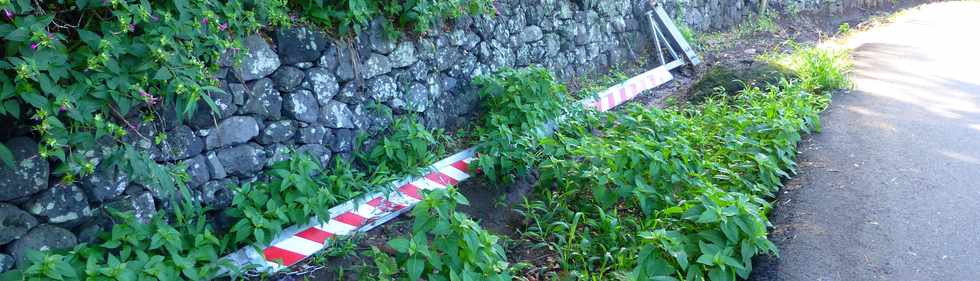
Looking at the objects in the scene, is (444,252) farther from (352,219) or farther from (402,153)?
(402,153)

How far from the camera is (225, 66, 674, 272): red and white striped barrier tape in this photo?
400 centimetres

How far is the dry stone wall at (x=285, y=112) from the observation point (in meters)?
3.43

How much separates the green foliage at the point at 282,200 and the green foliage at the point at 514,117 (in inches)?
45.6

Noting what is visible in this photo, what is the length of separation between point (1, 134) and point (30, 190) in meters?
0.28

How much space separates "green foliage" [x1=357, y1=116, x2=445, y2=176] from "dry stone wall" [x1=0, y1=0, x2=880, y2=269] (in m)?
0.18

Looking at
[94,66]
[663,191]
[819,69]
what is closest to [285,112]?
[94,66]

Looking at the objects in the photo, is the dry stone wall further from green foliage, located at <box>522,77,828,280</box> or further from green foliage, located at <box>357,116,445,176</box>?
green foliage, located at <box>522,77,828,280</box>

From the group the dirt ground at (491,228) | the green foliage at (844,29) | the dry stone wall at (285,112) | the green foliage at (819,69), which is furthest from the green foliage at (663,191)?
the green foliage at (844,29)

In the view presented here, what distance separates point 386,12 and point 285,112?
111cm

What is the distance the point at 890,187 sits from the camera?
15.7ft

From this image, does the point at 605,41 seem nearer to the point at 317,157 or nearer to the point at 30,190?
the point at 317,157

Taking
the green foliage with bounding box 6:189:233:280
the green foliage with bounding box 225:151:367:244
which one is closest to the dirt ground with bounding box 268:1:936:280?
the green foliage with bounding box 225:151:367:244

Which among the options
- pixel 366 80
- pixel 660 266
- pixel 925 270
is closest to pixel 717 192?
pixel 660 266

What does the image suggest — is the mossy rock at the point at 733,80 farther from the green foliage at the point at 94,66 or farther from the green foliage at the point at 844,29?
the green foliage at the point at 94,66
